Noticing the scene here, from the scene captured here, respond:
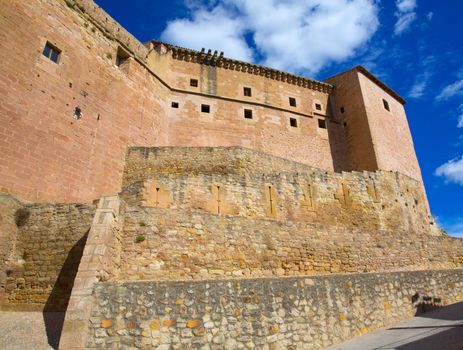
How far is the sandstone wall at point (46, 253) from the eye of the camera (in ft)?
23.3

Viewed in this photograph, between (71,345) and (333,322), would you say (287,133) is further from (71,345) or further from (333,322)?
(71,345)

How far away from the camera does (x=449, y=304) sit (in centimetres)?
843

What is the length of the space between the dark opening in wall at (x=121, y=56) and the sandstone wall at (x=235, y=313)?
13.2 meters

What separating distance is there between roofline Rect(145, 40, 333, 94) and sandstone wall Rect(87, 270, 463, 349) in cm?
1640

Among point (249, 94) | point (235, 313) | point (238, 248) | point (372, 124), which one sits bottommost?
point (235, 313)

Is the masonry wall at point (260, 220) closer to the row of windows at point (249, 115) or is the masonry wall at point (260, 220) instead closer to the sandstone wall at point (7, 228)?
the sandstone wall at point (7, 228)

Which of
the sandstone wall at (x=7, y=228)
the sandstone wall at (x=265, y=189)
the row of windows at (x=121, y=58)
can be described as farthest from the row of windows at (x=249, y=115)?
the sandstone wall at (x=7, y=228)

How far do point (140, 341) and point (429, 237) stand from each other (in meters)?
11.1

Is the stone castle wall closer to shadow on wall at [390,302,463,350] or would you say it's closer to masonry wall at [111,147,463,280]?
masonry wall at [111,147,463,280]

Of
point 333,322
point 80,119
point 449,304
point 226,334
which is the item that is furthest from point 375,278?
point 80,119

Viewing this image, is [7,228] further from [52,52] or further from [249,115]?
[249,115]

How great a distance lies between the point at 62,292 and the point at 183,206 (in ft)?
13.9

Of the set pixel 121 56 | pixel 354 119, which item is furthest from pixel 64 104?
pixel 354 119

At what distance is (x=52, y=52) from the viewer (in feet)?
Result: 40.2
